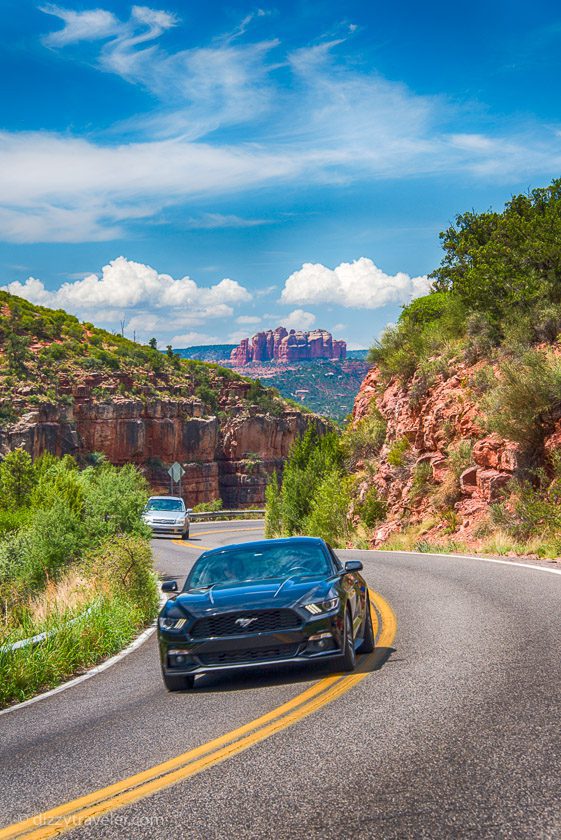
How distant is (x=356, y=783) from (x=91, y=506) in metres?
17.1

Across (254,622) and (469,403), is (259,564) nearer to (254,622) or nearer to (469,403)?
(254,622)

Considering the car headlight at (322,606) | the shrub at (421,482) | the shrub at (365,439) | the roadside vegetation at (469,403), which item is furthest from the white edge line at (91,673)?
the shrub at (365,439)

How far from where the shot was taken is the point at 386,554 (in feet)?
76.1

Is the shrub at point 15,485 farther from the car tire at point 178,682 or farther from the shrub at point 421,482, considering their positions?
the car tire at point 178,682

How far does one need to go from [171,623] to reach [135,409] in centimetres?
8029

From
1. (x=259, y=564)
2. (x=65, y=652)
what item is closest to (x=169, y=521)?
(x=65, y=652)

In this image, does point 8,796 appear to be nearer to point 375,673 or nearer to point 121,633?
point 375,673

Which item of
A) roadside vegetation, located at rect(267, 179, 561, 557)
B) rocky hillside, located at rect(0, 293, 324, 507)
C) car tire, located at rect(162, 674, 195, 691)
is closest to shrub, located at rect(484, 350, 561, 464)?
roadside vegetation, located at rect(267, 179, 561, 557)

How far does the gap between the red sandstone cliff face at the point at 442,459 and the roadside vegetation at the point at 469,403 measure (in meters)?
0.08

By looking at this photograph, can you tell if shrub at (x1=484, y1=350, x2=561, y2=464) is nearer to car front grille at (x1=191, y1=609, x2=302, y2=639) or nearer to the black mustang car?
the black mustang car

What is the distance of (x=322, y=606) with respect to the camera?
7.60 m

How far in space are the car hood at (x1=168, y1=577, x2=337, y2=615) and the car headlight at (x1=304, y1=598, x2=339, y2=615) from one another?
0.05 metres

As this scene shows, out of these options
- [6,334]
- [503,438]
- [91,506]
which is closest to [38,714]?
[91,506]

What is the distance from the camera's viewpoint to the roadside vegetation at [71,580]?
9125 millimetres
